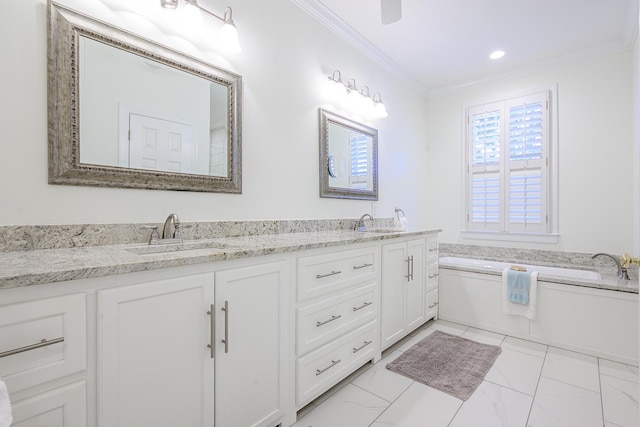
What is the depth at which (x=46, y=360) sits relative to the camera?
837mm

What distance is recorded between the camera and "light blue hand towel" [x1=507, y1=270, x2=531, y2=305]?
2.61 meters

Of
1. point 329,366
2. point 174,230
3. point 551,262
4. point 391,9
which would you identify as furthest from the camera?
point 551,262

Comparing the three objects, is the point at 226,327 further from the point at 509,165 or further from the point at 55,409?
the point at 509,165

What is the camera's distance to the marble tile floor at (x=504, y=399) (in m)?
1.61

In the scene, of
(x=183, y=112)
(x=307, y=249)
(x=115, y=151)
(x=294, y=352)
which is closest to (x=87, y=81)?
(x=115, y=151)

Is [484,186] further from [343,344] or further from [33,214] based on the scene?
[33,214]

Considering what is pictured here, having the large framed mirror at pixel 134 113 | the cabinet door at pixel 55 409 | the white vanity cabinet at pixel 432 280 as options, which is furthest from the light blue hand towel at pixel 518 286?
the cabinet door at pixel 55 409

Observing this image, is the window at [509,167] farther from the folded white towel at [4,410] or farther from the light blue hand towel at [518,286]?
the folded white towel at [4,410]

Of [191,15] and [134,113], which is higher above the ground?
[191,15]

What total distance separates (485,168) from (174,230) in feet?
11.2

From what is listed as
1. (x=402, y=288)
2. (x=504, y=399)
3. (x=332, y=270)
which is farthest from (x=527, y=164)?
(x=332, y=270)

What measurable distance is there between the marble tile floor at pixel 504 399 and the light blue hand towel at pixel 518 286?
481mm

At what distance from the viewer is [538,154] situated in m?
3.29

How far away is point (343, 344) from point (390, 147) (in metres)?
2.25
